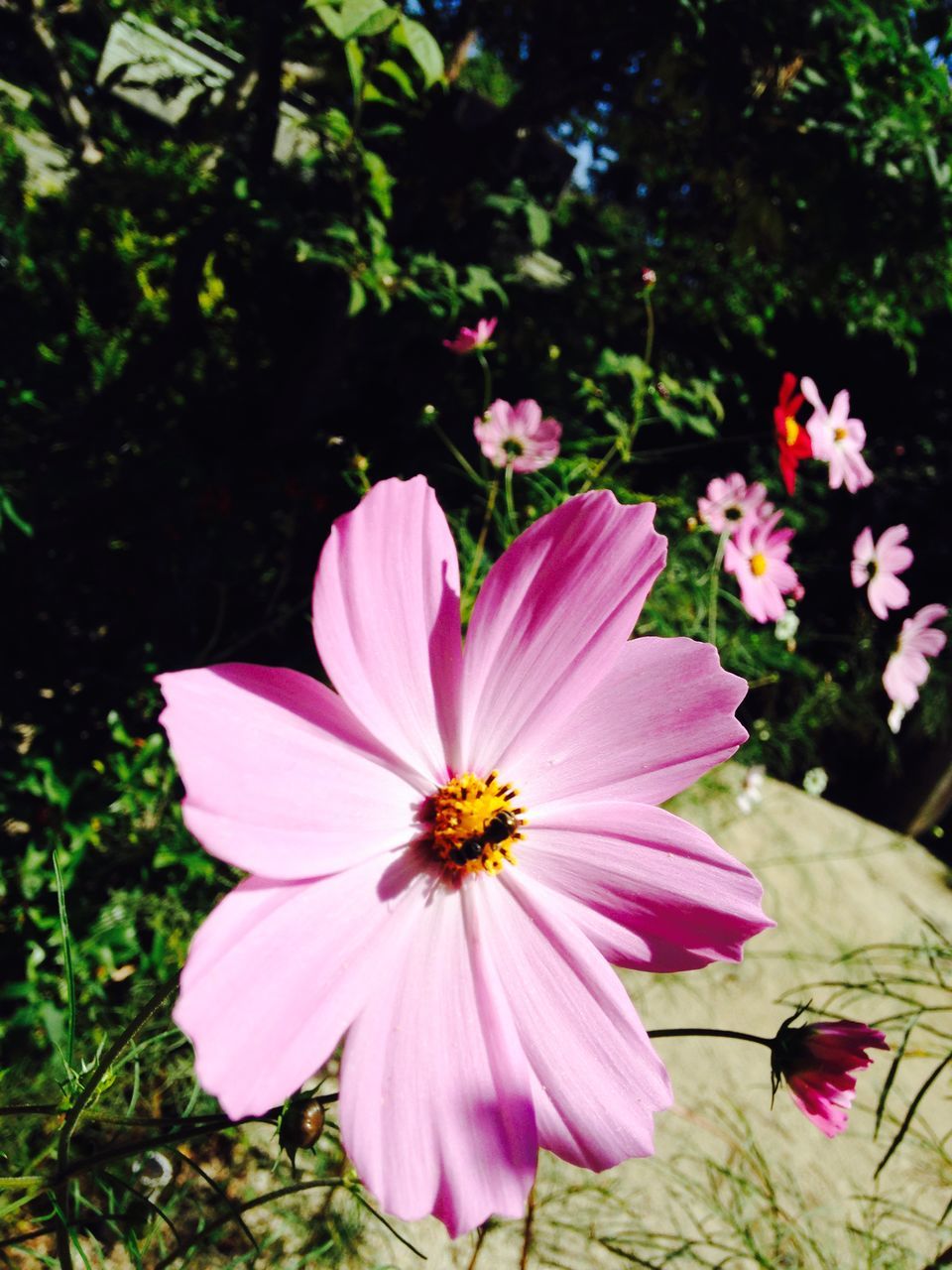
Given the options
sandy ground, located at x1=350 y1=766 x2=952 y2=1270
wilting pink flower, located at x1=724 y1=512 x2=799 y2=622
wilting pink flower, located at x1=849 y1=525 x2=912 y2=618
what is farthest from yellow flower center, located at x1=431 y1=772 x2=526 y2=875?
wilting pink flower, located at x1=849 y1=525 x2=912 y2=618

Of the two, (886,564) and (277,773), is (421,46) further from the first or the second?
(886,564)

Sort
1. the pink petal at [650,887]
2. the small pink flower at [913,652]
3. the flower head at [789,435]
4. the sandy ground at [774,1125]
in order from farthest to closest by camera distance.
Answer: the small pink flower at [913,652]
the sandy ground at [774,1125]
the flower head at [789,435]
the pink petal at [650,887]

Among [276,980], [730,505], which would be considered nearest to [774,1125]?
[730,505]

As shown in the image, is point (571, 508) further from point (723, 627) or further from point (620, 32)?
point (723, 627)

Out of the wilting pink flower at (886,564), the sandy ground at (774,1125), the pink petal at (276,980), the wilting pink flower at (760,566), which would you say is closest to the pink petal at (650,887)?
the pink petal at (276,980)

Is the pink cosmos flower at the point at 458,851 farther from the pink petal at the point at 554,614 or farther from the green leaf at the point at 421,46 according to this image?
the green leaf at the point at 421,46

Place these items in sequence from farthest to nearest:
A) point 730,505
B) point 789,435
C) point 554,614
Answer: point 730,505 < point 789,435 < point 554,614
